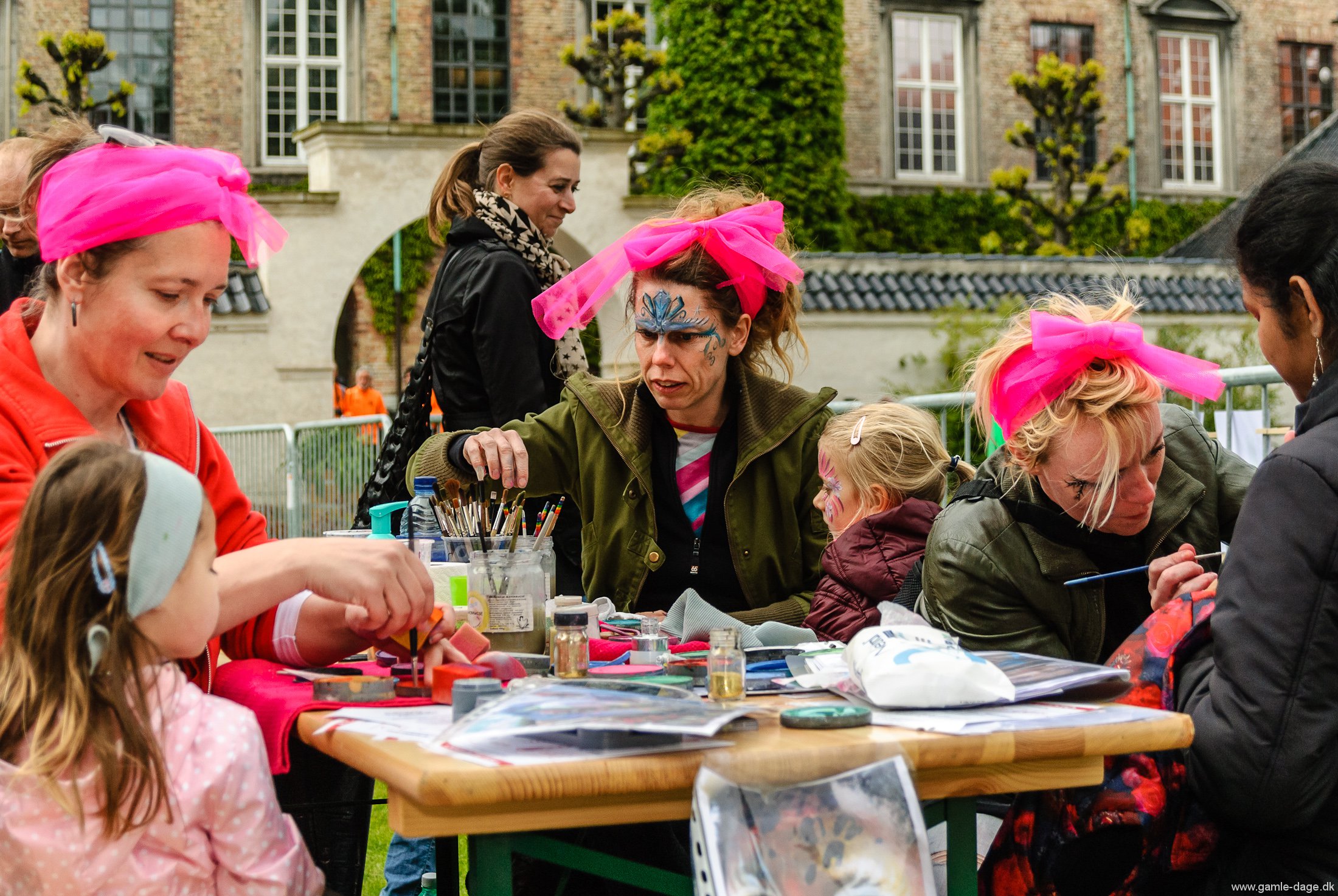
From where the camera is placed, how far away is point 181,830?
172 centimetres

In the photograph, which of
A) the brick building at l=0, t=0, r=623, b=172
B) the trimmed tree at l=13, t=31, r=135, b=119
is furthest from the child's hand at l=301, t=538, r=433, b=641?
the brick building at l=0, t=0, r=623, b=172

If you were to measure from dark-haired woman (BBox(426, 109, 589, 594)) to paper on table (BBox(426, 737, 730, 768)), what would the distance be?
206 cm

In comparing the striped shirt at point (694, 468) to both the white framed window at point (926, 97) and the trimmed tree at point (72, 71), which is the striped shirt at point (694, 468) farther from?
the white framed window at point (926, 97)

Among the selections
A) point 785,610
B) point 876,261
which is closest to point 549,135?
point 785,610

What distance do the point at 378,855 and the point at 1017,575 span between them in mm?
2548

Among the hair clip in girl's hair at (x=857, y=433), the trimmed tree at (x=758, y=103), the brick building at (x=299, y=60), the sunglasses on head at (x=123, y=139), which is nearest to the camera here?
the sunglasses on head at (x=123, y=139)

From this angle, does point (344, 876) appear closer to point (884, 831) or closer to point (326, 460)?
point (884, 831)

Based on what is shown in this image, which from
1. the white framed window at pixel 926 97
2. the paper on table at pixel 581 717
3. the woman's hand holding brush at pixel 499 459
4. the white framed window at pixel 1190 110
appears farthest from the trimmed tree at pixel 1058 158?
the paper on table at pixel 581 717

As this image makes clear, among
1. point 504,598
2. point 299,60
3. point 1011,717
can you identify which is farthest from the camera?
point 299,60

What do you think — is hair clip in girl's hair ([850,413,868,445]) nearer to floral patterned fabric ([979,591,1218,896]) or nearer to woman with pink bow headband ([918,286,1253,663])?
woman with pink bow headband ([918,286,1253,663])

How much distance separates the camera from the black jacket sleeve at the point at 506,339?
3994 mm

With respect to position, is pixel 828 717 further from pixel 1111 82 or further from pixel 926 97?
pixel 1111 82

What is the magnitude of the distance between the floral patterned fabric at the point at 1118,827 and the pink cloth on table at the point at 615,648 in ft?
2.04

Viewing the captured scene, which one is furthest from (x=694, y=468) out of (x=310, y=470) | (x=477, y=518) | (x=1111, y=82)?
(x=1111, y=82)
